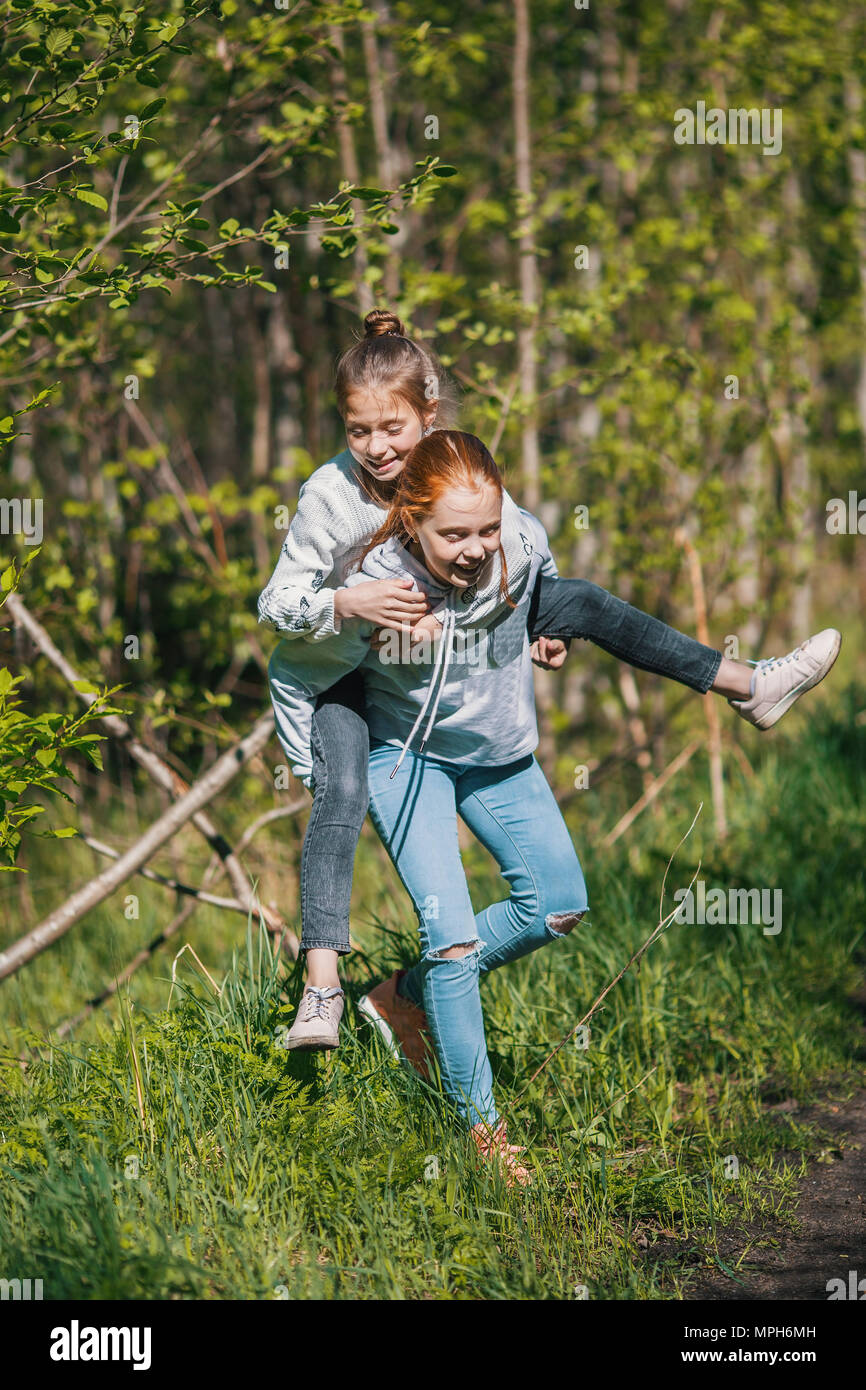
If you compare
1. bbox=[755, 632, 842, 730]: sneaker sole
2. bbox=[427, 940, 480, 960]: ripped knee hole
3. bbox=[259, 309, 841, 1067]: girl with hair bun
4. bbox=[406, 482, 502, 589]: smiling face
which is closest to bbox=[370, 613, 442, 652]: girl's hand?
bbox=[259, 309, 841, 1067]: girl with hair bun

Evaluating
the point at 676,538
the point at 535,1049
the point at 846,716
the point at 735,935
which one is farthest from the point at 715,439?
the point at 535,1049

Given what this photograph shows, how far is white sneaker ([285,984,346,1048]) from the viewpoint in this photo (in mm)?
2643

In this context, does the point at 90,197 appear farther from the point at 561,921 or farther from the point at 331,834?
the point at 561,921

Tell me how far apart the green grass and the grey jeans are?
1.41 feet

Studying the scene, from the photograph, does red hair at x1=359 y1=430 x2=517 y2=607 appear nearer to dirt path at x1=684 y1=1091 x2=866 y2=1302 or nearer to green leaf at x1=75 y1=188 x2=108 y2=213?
green leaf at x1=75 y1=188 x2=108 y2=213

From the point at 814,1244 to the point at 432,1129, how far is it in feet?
3.23

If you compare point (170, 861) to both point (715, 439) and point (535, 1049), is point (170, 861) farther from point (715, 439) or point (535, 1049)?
point (715, 439)

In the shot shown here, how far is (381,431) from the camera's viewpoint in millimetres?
2832

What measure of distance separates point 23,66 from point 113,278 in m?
0.69

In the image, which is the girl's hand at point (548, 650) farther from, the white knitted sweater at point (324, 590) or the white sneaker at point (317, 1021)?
the white sneaker at point (317, 1021)

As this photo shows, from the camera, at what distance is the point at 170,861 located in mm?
5852

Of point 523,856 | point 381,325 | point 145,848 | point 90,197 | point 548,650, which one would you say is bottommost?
point 523,856

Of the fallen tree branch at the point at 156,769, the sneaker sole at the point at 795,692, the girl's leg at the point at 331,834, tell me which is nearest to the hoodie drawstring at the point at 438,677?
the girl's leg at the point at 331,834

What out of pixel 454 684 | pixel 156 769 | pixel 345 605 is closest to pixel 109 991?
pixel 156 769
